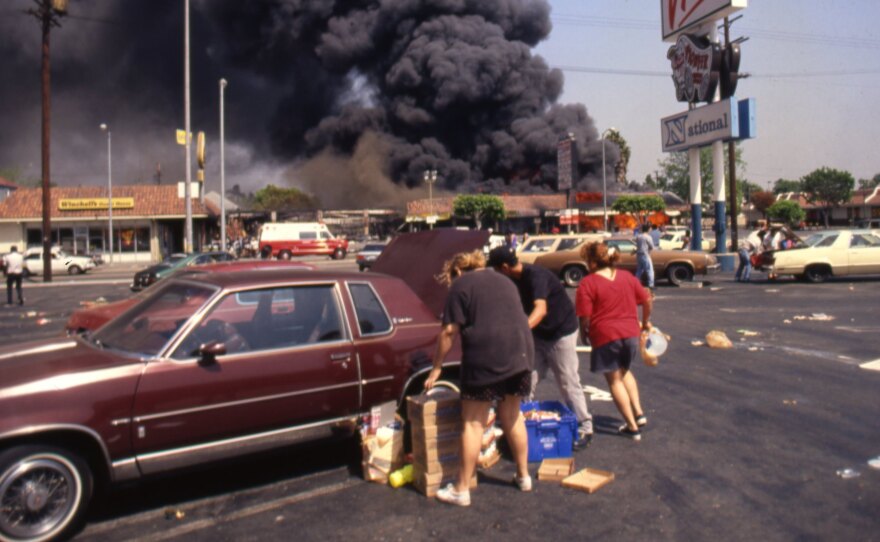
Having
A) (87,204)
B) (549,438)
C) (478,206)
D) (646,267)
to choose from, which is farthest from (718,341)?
(478,206)

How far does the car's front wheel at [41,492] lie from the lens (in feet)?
12.5

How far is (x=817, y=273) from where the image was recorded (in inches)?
771

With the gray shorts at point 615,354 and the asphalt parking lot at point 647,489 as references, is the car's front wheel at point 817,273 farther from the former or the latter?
the gray shorts at point 615,354

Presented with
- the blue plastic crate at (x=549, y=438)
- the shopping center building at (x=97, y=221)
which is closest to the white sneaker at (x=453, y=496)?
the blue plastic crate at (x=549, y=438)

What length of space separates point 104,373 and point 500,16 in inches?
2968

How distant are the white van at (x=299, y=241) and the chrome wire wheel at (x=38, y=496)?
127 ft

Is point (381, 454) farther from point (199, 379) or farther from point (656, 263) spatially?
point (656, 263)

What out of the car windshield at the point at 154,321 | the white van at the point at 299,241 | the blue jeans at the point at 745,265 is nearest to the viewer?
the car windshield at the point at 154,321

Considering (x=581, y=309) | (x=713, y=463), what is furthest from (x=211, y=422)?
(x=713, y=463)

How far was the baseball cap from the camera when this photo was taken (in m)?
5.18

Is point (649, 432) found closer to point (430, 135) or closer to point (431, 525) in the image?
point (431, 525)

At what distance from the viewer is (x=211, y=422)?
174 inches

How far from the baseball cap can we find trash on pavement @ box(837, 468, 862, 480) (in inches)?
103

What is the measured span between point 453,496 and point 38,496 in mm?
2326
